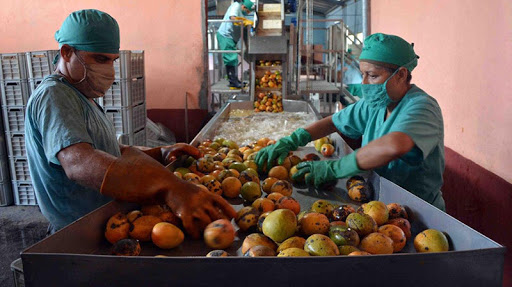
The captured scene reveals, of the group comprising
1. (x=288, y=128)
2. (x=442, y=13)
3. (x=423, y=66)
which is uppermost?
(x=442, y=13)

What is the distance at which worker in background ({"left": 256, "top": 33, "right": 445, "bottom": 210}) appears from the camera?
2.08 m

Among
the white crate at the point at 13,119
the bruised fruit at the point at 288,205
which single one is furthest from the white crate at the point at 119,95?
the bruised fruit at the point at 288,205

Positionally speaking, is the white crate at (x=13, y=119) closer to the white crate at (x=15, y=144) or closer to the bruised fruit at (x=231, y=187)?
the white crate at (x=15, y=144)

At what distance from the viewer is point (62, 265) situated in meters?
1.11

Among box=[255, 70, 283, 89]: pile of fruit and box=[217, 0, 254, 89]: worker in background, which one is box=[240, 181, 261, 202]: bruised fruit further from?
box=[217, 0, 254, 89]: worker in background

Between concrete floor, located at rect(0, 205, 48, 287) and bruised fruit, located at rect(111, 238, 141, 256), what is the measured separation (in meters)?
2.93

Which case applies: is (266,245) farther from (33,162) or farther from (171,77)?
(171,77)

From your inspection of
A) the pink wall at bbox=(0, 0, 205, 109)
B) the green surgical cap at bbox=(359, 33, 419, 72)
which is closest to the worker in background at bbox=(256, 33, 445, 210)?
the green surgical cap at bbox=(359, 33, 419, 72)

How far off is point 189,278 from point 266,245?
1.46 ft

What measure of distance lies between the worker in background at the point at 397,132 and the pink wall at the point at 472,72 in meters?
1.18

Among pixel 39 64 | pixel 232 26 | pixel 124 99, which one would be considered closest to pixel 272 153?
pixel 124 99

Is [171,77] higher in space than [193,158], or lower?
higher

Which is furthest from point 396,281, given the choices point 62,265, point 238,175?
point 238,175

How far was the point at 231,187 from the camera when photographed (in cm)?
223
